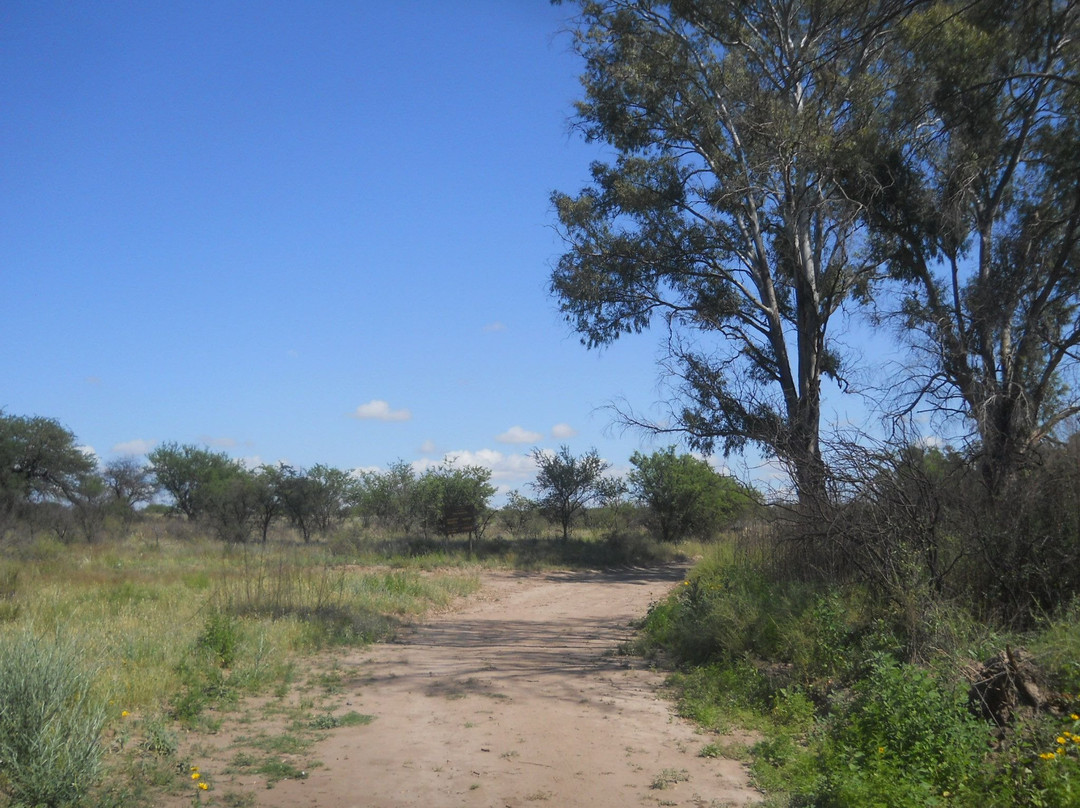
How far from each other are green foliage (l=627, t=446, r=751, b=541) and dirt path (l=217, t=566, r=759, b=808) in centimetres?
2384

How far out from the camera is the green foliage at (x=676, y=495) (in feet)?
117

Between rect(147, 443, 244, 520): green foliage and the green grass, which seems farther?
rect(147, 443, 244, 520): green foliage

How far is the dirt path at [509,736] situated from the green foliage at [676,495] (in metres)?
23.8

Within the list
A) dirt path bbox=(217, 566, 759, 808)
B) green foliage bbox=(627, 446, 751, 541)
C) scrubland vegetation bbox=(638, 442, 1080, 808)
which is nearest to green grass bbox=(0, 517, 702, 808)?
dirt path bbox=(217, 566, 759, 808)

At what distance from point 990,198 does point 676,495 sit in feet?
76.5

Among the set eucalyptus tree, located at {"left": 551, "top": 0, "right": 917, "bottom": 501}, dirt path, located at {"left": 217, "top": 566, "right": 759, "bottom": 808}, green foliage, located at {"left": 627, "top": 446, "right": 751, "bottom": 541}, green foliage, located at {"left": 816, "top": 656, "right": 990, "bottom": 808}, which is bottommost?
dirt path, located at {"left": 217, "top": 566, "right": 759, "bottom": 808}

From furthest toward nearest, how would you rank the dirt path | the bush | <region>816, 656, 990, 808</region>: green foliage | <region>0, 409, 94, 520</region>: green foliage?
<region>0, 409, 94, 520</region>: green foliage, the dirt path, <region>816, 656, 990, 808</region>: green foliage, the bush

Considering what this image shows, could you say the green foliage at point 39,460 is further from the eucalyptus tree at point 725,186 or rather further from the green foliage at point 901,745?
the green foliage at point 901,745

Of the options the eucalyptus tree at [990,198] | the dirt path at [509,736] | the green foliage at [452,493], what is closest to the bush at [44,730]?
the dirt path at [509,736]

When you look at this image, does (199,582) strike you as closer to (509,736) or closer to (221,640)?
(221,640)

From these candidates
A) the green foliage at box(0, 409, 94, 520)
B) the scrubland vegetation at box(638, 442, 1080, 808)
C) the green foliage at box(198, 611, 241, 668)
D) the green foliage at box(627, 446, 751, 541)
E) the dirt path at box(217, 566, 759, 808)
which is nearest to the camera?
the scrubland vegetation at box(638, 442, 1080, 808)

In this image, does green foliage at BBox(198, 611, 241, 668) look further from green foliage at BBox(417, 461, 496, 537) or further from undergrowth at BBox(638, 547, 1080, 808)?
green foliage at BBox(417, 461, 496, 537)

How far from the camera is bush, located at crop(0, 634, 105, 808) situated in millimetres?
4848

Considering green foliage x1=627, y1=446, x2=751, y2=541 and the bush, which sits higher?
green foliage x1=627, y1=446, x2=751, y2=541
